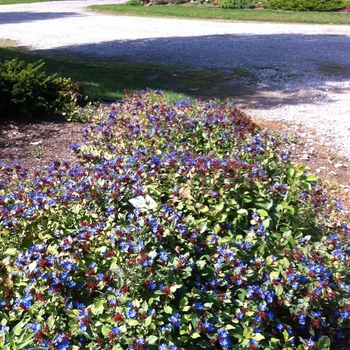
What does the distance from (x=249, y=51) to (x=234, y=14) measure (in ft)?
30.2

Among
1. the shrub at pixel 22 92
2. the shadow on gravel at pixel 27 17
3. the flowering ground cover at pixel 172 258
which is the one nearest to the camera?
the flowering ground cover at pixel 172 258

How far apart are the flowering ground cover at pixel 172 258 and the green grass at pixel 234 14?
680 inches

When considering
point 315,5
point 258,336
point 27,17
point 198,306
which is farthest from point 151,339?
point 27,17

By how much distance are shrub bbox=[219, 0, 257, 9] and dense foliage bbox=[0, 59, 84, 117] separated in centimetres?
1866

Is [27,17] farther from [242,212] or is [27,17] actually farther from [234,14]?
[242,212]

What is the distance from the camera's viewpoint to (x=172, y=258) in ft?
8.45

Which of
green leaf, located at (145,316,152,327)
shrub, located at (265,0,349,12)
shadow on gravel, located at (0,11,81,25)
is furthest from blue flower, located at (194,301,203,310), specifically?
shrub, located at (265,0,349,12)

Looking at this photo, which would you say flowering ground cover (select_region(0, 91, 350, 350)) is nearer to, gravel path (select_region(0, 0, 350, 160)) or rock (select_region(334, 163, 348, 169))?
rock (select_region(334, 163, 348, 169))

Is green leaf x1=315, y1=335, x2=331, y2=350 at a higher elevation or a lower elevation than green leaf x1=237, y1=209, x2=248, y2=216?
lower

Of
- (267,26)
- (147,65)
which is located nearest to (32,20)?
(267,26)

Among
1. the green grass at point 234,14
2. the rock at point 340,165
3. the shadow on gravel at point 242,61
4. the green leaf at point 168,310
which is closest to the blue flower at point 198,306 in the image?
the green leaf at point 168,310

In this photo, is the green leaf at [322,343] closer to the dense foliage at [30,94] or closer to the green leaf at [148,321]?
the green leaf at [148,321]

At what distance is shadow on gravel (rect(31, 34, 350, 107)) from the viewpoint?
9167mm

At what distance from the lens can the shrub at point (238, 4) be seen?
23766 mm
